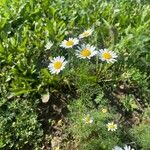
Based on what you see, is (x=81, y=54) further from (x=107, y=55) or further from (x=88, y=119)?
(x=88, y=119)

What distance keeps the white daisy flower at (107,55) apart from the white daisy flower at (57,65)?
0.29 metres

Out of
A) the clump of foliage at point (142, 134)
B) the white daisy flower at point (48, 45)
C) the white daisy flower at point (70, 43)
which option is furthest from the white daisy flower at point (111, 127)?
the white daisy flower at point (48, 45)

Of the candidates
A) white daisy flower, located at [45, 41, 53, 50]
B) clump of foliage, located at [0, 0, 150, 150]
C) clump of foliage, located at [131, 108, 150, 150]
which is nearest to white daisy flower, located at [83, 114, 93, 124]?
clump of foliage, located at [0, 0, 150, 150]

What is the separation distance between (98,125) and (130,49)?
812mm

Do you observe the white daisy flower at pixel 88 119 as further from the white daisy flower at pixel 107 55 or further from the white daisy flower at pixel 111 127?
the white daisy flower at pixel 107 55

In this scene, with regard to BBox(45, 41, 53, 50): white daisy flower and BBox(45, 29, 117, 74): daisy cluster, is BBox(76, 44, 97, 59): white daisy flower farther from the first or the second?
BBox(45, 41, 53, 50): white daisy flower

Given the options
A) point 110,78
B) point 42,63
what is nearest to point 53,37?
point 42,63

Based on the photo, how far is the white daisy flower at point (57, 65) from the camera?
339 cm

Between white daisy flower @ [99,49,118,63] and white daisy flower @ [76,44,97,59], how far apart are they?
0.22 ft

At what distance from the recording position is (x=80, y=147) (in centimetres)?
324

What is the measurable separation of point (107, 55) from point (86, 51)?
169 millimetres

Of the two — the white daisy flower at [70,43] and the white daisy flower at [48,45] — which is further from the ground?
the white daisy flower at [70,43]

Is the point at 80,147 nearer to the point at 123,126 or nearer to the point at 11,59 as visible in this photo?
the point at 123,126

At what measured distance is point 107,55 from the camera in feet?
11.3
